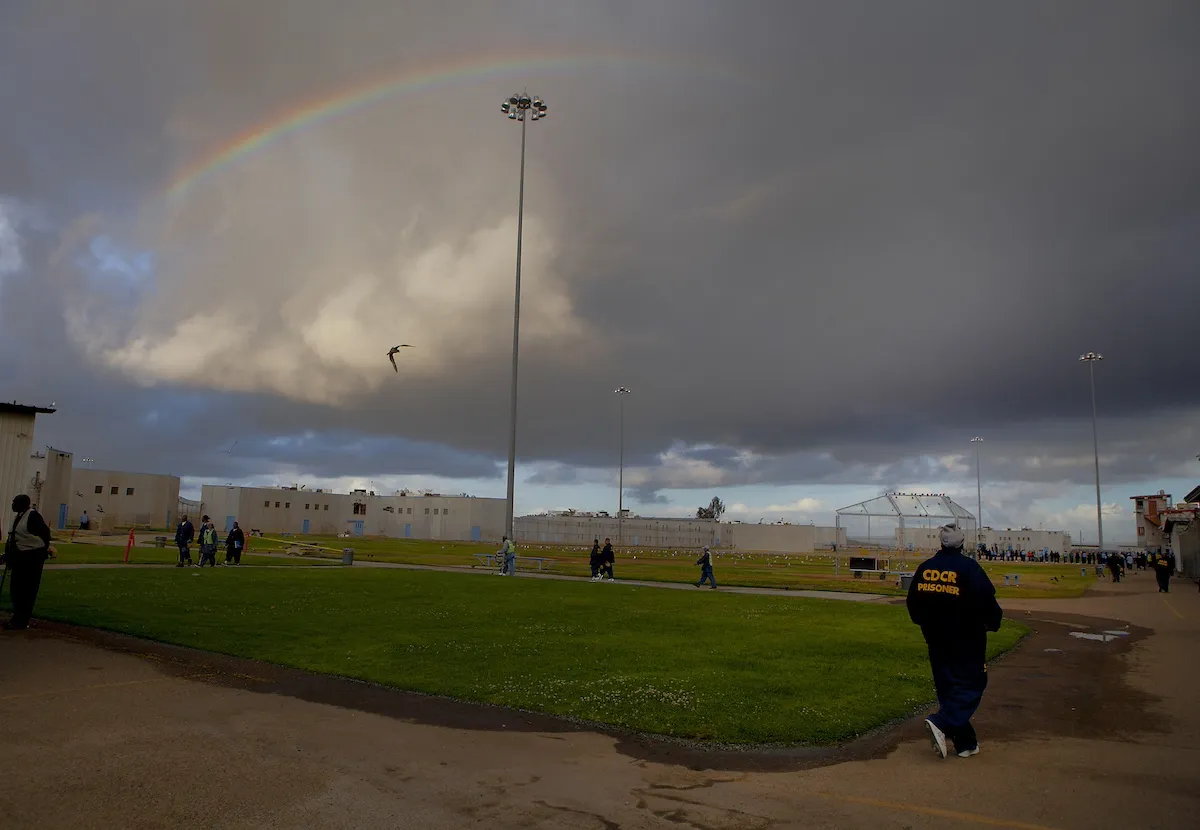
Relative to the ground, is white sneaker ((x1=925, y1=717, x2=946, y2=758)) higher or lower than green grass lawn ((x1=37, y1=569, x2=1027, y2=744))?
higher

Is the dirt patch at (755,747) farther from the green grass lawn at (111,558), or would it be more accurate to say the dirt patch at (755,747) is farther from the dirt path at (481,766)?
the green grass lawn at (111,558)

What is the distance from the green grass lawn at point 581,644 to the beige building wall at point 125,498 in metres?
72.9

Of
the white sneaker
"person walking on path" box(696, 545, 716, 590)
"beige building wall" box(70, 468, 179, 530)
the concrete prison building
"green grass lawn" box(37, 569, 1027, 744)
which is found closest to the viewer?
the white sneaker

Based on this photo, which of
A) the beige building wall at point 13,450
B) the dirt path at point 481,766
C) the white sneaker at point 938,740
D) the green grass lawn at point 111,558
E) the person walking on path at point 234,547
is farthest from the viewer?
the person walking on path at point 234,547

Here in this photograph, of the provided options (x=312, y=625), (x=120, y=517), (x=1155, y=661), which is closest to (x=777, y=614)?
(x=1155, y=661)

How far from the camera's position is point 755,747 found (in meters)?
7.74

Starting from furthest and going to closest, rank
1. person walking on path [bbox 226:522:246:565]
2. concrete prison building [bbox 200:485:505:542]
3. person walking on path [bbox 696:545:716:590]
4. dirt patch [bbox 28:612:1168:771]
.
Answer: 1. concrete prison building [bbox 200:485:505:542]
2. person walking on path [bbox 226:522:246:565]
3. person walking on path [bbox 696:545:716:590]
4. dirt patch [bbox 28:612:1168:771]

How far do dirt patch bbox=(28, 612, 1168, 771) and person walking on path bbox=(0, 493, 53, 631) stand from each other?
0.51 m

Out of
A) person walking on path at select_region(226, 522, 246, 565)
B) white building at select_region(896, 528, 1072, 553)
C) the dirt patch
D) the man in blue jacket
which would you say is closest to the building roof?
person walking on path at select_region(226, 522, 246, 565)

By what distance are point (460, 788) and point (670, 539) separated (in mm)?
114812

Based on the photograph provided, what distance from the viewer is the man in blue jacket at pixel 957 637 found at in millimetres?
7469

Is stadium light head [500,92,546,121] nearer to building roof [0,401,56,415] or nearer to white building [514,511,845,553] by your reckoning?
building roof [0,401,56,415]

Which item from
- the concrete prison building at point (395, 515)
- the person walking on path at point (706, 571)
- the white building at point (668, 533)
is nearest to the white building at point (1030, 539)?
the white building at point (668, 533)

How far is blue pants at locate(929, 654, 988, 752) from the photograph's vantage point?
7.44 m
